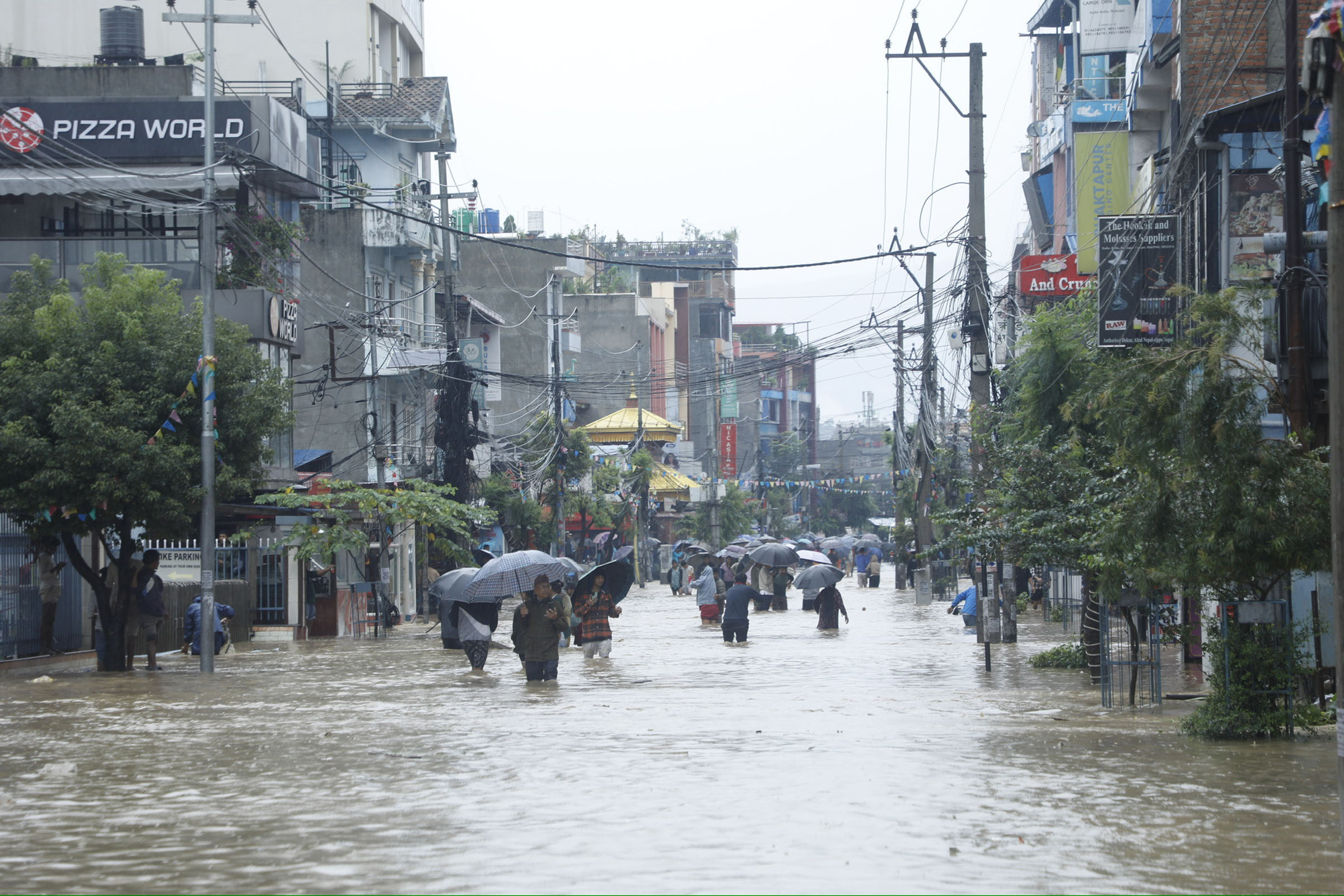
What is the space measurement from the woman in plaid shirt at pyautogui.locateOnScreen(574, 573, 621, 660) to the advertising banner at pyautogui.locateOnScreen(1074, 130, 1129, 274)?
16191 millimetres

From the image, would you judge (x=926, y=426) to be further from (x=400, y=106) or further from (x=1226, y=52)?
(x=1226, y=52)

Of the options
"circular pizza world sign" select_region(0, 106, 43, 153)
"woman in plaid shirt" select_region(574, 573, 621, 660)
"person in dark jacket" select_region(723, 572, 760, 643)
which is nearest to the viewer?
"woman in plaid shirt" select_region(574, 573, 621, 660)

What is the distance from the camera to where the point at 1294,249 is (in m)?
14.2

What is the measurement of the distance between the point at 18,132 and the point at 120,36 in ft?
25.0

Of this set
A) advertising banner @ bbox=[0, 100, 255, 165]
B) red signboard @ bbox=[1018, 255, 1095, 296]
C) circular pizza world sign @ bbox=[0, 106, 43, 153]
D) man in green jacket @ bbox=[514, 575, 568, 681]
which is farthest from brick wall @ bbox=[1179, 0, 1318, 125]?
circular pizza world sign @ bbox=[0, 106, 43, 153]

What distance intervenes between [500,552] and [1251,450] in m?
42.5

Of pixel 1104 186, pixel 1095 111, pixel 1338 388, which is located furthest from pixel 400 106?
pixel 1338 388

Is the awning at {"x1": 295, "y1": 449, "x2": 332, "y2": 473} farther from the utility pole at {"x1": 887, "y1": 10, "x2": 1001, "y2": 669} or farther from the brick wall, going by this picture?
the brick wall

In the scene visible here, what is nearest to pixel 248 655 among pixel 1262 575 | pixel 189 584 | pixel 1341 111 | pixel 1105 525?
pixel 189 584

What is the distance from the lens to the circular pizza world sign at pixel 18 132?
101ft

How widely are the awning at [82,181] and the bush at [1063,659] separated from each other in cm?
1766

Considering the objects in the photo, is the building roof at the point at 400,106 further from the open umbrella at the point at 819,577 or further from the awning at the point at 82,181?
the open umbrella at the point at 819,577

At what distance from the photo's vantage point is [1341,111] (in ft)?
26.2

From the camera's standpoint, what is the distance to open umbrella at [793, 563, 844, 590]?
107 ft
